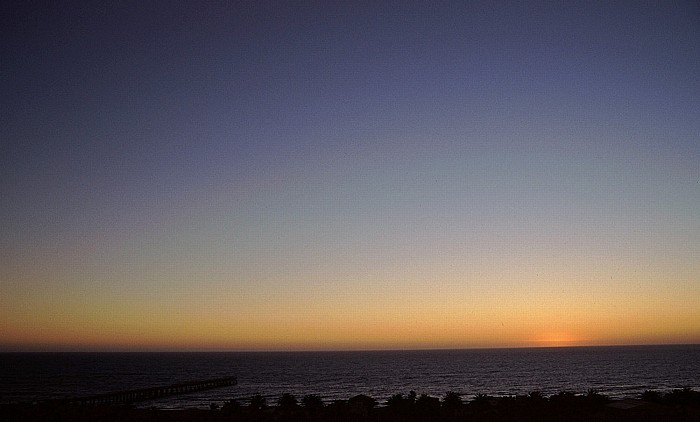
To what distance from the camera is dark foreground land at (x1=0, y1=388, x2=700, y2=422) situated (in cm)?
2764

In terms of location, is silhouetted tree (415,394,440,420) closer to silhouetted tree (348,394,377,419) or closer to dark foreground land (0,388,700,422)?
dark foreground land (0,388,700,422)

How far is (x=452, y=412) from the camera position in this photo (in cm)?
2975

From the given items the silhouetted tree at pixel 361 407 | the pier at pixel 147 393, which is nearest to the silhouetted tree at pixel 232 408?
the silhouetted tree at pixel 361 407

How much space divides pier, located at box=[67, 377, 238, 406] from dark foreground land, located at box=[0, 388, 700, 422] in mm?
23791

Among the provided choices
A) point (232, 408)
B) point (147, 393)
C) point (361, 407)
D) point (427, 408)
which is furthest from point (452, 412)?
point (147, 393)

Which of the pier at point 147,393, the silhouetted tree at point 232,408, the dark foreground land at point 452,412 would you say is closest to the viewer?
the dark foreground land at point 452,412

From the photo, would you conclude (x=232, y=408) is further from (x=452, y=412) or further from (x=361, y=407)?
(x=452, y=412)

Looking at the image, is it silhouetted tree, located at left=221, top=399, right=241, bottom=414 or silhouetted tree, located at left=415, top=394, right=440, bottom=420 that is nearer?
silhouetted tree, located at left=415, top=394, right=440, bottom=420

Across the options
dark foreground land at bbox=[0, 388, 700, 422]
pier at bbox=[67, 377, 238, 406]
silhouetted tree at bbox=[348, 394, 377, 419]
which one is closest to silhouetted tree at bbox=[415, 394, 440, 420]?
dark foreground land at bbox=[0, 388, 700, 422]

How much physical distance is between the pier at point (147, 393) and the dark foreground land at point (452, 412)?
23.8 meters

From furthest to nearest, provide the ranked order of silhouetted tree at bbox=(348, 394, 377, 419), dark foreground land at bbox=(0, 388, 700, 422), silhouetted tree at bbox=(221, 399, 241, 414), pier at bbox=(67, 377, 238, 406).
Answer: pier at bbox=(67, 377, 238, 406), silhouetted tree at bbox=(221, 399, 241, 414), silhouetted tree at bbox=(348, 394, 377, 419), dark foreground land at bbox=(0, 388, 700, 422)

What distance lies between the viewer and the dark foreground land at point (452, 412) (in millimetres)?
27641

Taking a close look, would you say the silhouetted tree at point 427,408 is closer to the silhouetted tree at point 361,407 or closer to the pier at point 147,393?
the silhouetted tree at point 361,407

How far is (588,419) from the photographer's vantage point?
27.0m
